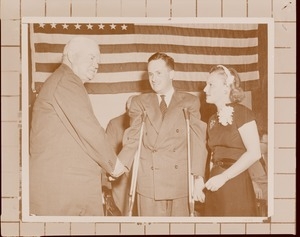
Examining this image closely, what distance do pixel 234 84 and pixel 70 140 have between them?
0.60 m

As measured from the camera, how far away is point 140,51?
2703 millimetres

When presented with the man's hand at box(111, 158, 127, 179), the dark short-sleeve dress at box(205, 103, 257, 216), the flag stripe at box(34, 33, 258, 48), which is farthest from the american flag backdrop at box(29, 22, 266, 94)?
the man's hand at box(111, 158, 127, 179)

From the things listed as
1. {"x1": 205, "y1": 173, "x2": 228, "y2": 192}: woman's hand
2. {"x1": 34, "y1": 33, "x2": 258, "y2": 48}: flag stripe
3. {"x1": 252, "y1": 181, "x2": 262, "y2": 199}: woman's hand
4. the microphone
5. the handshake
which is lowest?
{"x1": 252, "y1": 181, "x2": 262, "y2": 199}: woman's hand

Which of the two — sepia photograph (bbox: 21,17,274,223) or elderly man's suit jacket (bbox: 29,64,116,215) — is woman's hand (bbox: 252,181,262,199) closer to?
sepia photograph (bbox: 21,17,274,223)

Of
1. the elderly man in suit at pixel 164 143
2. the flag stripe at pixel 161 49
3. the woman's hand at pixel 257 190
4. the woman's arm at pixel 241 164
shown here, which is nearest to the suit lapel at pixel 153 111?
the elderly man in suit at pixel 164 143

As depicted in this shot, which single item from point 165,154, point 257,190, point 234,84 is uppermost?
point 234,84

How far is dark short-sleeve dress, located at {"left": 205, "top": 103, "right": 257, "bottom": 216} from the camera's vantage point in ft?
8.84

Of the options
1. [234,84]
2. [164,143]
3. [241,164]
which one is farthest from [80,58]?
[241,164]

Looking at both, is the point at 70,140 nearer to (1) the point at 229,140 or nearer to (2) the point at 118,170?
(2) the point at 118,170

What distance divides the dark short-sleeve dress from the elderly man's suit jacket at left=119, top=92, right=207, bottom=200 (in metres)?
0.05

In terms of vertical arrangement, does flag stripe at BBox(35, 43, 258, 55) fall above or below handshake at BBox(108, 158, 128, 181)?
above

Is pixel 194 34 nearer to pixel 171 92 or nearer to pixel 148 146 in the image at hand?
pixel 171 92

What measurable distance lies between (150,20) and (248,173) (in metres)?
0.63

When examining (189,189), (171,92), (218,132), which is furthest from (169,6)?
(189,189)
